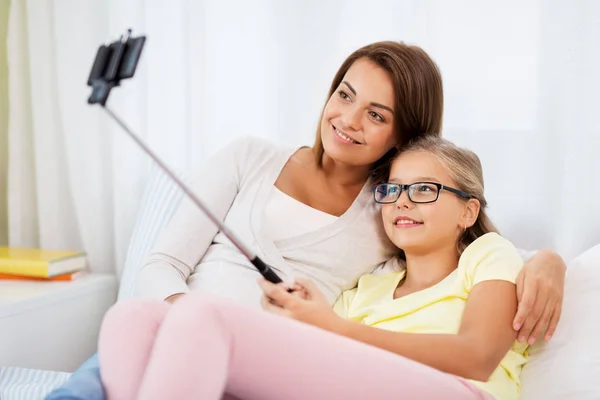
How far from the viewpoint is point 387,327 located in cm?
122

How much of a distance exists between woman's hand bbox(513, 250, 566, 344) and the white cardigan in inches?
13.0

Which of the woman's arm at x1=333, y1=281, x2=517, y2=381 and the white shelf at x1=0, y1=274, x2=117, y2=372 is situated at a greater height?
the woman's arm at x1=333, y1=281, x2=517, y2=381

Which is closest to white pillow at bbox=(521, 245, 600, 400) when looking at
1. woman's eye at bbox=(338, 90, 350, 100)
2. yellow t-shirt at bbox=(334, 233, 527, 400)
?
yellow t-shirt at bbox=(334, 233, 527, 400)

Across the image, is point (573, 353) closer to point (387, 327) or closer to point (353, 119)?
point (387, 327)

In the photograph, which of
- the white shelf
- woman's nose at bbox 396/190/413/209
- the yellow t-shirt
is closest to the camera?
the yellow t-shirt

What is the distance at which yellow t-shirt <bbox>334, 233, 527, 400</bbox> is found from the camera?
1.14m

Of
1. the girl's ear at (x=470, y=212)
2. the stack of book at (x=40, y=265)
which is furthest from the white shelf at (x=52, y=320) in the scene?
the girl's ear at (x=470, y=212)

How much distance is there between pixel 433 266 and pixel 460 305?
124 millimetres

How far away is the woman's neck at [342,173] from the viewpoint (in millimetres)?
1476

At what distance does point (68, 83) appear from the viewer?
2018 mm

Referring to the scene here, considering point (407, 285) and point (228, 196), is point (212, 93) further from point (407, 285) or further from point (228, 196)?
point (407, 285)

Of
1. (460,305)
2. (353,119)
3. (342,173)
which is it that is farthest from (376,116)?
(460,305)

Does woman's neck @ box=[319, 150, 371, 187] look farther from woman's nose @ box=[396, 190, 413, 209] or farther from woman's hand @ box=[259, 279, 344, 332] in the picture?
woman's hand @ box=[259, 279, 344, 332]

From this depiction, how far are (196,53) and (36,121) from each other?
549 mm
